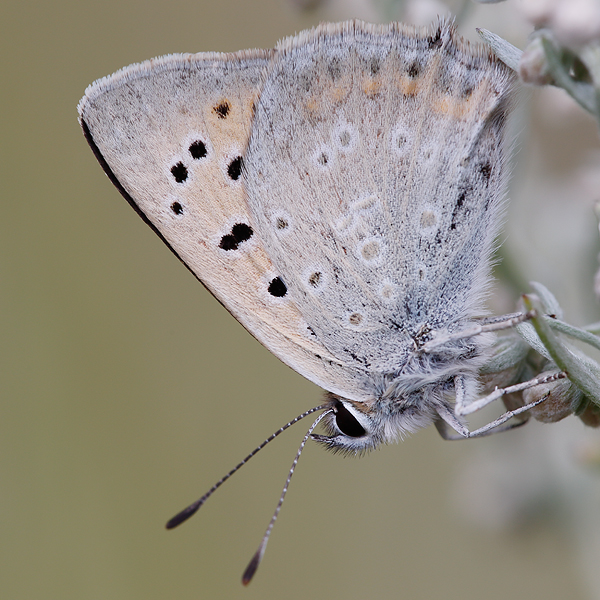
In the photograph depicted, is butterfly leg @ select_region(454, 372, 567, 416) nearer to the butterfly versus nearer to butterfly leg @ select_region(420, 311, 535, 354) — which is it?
the butterfly

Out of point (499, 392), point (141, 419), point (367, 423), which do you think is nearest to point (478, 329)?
point (499, 392)

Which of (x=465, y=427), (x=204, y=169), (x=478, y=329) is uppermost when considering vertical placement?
(x=204, y=169)

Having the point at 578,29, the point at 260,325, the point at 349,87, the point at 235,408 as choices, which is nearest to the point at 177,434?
the point at 235,408

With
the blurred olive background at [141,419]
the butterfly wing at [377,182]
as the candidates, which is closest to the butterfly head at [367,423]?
the butterfly wing at [377,182]

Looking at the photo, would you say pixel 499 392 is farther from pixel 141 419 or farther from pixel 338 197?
pixel 141 419

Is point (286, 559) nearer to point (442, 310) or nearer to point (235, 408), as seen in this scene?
point (235, 408)

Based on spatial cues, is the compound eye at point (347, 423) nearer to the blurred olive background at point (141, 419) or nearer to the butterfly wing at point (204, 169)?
the butterfly wing at point (204, 169)

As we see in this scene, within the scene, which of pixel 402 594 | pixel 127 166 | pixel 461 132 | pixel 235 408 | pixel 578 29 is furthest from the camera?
pixel 235 408
